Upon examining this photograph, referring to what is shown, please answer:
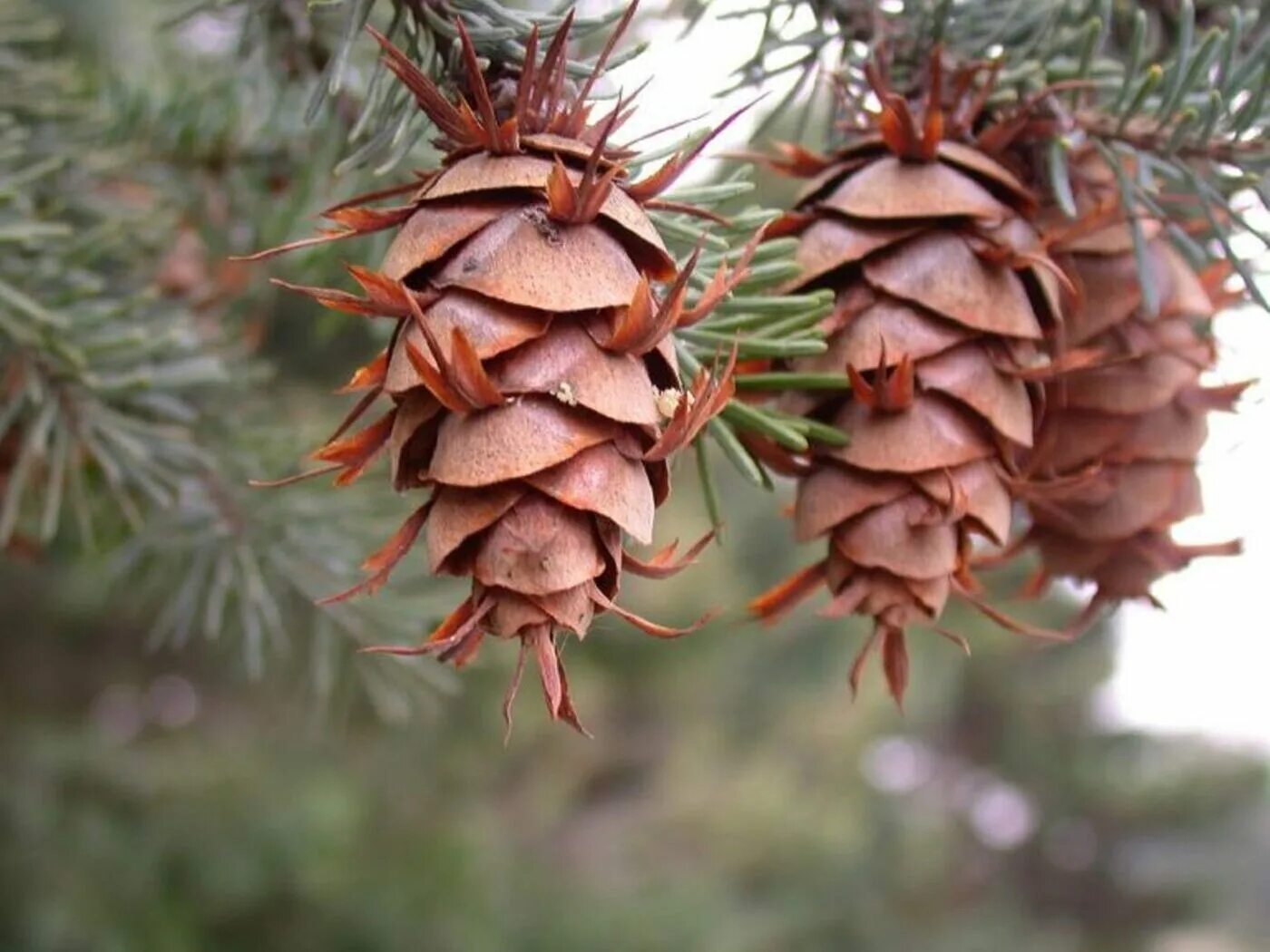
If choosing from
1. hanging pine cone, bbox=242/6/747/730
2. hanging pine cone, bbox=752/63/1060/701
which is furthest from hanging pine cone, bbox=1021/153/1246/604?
hanging pine cone, bbox=242/6/747/730

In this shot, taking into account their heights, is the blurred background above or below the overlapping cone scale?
below

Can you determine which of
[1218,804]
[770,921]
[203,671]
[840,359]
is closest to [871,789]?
[770,921]

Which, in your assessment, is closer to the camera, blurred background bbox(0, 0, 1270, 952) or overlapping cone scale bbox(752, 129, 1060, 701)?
overlapping cone scale bbox(752, 129, 1060, 701)

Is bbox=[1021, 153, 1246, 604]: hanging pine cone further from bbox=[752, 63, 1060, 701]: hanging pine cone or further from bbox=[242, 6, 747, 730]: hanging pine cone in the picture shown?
bbox=[242, 6, 747, 730]: hanging pine cone

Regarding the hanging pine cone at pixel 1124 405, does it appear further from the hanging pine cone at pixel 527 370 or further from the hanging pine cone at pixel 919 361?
the hanging pine cone at pixel 527 370

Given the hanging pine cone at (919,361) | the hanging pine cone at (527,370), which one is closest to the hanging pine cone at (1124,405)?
the hanging pine cone at (919,361)
